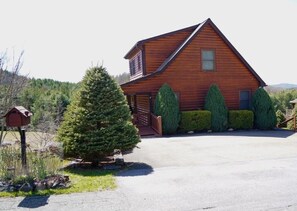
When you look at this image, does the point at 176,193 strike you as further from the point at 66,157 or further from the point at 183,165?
the point at 66,157

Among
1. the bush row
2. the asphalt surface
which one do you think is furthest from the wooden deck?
the asphalt surface

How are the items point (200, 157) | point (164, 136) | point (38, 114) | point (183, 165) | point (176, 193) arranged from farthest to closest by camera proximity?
point (38, 114) → point (164, 136) → point (200, 157) → point (183, 165) → point (176, 193)

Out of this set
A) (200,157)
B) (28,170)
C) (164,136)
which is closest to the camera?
(28,170)

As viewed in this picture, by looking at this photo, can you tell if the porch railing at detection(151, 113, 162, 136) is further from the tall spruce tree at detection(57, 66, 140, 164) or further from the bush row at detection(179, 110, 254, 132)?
the tall spruce tree at detection(57, 66, 140, 164)

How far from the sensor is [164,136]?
1656cm

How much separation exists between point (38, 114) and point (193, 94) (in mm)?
12949

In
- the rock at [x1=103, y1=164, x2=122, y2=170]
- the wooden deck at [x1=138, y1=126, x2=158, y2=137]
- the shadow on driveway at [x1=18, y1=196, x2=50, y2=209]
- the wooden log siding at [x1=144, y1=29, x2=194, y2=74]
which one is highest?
the wooden log siding at [x1=144, y1=29, x2=194, y2=74]

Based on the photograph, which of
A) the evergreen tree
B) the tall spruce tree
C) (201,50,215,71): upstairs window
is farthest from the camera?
(201,50,215,71): upstairs window

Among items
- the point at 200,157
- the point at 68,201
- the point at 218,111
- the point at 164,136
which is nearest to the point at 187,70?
the point at 218,111

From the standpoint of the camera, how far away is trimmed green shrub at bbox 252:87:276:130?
19219mm

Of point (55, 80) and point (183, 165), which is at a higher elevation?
point (55, 80)

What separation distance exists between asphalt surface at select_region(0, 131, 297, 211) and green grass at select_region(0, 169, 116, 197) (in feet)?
0.89

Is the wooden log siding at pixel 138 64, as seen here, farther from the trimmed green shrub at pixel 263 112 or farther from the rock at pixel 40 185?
the rock at pixel 40 185

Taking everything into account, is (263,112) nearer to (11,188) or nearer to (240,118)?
(240,118)
